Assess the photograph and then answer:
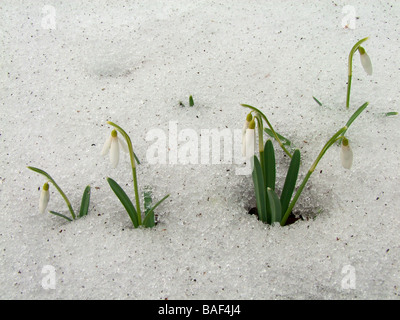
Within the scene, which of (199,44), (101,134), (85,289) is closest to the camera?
(85,289)

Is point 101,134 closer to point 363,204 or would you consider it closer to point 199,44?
point 199,44

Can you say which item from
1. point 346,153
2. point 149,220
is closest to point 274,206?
point 346,153

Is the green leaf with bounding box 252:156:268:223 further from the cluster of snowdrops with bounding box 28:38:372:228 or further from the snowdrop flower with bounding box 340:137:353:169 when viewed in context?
the snowdrop flower with bounding box 340:137:353:169

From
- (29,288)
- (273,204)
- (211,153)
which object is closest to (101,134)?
(211,153)

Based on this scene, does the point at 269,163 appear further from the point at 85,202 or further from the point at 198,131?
the point at 85,202

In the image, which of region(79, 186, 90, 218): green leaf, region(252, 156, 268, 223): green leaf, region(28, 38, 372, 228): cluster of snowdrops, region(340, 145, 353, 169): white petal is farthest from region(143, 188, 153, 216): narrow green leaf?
region(340, 145, 353, 169): white petal

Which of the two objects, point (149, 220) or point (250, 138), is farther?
point (149, 220)
